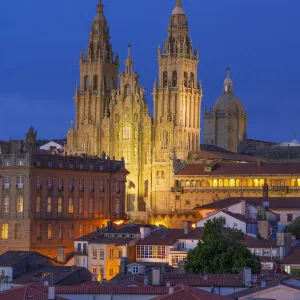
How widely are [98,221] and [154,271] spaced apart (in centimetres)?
7501

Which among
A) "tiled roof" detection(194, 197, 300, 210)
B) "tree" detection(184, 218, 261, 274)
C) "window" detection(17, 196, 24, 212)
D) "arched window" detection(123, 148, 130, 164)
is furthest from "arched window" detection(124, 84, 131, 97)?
"tree" detection(184, 218, 261, 274)

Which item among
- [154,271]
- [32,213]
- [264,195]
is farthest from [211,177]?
[154,271]

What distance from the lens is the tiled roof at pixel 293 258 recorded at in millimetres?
107188

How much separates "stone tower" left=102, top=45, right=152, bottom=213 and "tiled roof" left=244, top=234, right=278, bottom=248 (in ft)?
245

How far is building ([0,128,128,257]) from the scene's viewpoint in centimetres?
14350

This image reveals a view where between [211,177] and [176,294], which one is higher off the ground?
[211,177]

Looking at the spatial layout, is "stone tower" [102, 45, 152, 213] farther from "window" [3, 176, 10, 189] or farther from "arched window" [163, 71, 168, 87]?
"window" [3, 176, 10, 189]

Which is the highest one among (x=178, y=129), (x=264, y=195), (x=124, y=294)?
(x=178, y=129)

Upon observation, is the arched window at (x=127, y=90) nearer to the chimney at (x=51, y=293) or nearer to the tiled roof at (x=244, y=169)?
the tiled roof at (x=244, y=169)

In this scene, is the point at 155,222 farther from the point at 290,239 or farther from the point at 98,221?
the point at 290,239

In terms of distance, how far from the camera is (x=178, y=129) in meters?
191

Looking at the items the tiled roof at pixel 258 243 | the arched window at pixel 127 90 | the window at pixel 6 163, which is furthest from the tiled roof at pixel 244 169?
the tiled roof at pixel 258 243

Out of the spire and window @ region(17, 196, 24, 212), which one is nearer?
window @ region(17, 196, 24, 212)

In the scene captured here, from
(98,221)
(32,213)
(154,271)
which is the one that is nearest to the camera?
(154,271)
